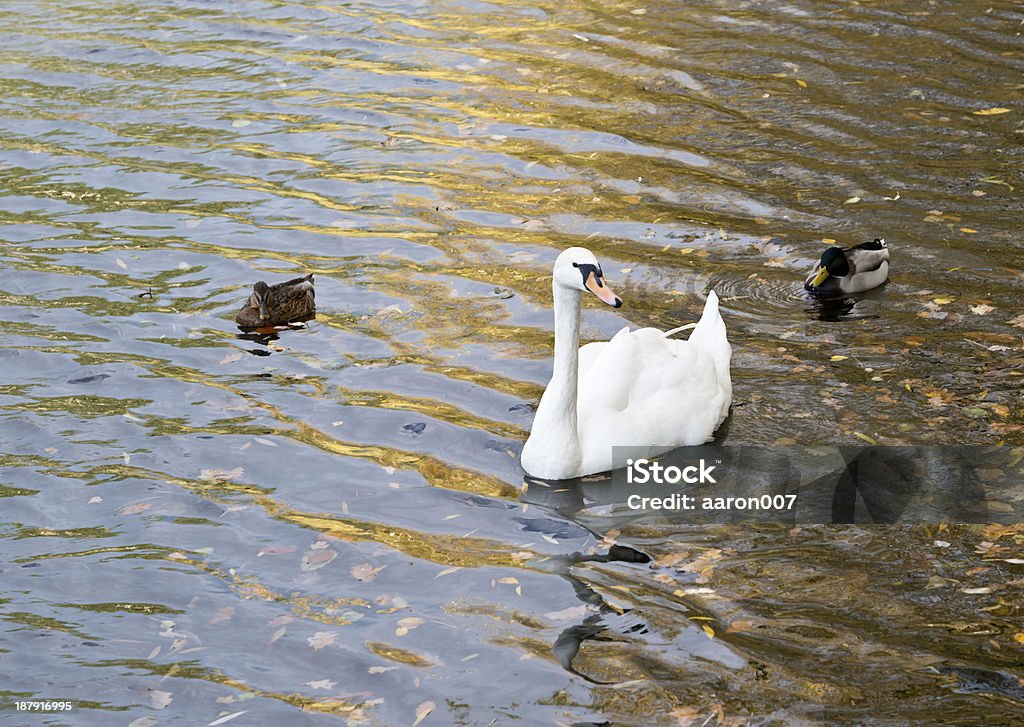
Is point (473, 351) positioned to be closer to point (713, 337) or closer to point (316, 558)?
point (713, 337)

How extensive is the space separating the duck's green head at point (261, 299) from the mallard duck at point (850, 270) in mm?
4420

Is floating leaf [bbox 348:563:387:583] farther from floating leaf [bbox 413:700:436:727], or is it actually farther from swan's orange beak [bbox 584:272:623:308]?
swan's orange beak [bbox 584:272:623:308]

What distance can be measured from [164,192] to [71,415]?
15.3ft

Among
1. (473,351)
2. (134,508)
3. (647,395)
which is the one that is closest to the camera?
(134,508)

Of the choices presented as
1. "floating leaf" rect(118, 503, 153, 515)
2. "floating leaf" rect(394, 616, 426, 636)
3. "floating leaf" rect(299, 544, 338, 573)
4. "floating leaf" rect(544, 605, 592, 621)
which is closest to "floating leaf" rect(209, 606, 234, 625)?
"floating leaf" rect(299, 544, 338, 573)

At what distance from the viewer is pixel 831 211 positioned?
11.7 metres

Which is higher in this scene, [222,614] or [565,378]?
[565,378]

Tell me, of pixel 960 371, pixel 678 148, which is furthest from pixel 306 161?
pixel 960 371

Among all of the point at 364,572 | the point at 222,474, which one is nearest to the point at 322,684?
the point at 364,572

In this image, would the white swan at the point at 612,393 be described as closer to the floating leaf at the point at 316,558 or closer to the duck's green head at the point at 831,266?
the floating leaf at the point at 316,558

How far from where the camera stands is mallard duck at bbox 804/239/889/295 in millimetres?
9883

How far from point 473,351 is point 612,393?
178 cm

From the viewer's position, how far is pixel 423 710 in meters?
6.11

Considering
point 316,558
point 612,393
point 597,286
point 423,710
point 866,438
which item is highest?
point 597,286
